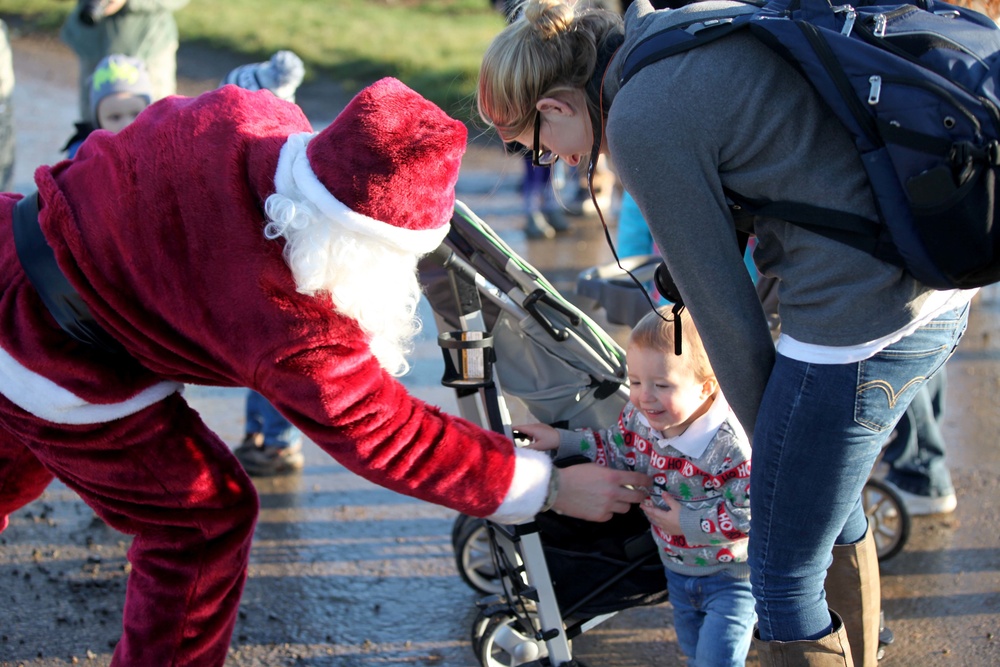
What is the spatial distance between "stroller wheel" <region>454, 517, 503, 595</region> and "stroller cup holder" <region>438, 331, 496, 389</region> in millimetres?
724

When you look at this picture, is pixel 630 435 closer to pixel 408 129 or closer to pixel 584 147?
pixel 584 147

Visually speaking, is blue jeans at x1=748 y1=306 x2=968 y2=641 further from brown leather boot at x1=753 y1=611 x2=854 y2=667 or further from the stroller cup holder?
the stroller cup holder

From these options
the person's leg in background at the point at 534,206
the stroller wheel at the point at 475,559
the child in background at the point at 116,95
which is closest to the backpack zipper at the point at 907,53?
the stroller wheel at the point at 475,559

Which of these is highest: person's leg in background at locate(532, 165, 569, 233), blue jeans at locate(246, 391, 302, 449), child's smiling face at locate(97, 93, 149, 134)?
child's smiling face at locate(97, 93, 149, 134)

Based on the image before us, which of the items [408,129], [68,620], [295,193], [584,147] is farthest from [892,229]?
[68,620]

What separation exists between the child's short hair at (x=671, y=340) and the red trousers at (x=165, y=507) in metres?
1.02

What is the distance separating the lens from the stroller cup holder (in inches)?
100

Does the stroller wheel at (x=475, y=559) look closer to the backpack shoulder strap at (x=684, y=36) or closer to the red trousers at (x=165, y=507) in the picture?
the red trousers at (x=165, y=507)

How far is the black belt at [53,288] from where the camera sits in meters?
2.07

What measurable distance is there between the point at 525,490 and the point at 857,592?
840 mm

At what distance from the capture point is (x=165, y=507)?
2260 mm

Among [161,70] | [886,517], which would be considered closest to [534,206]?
[161,70]

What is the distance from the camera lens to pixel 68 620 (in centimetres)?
314

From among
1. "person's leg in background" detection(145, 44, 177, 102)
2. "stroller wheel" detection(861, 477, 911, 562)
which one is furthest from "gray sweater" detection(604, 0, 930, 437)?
"person's leg in background" detection(145, 44, 177, 102)
